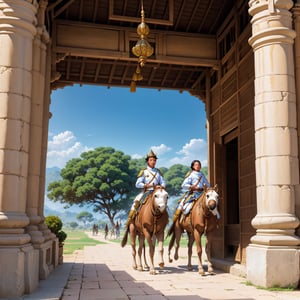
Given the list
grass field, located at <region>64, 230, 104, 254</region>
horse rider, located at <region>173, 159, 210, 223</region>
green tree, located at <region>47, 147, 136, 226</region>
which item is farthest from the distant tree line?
horse rider, located at <region>173, 159, 210, 223</region>

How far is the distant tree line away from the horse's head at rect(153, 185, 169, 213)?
1771 inches

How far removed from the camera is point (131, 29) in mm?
13234

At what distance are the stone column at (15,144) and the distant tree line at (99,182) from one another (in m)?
47.3

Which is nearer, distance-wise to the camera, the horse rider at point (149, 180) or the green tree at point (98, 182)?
the horse rider at point (149, 180)

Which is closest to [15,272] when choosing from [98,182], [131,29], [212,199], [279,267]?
[279,267]

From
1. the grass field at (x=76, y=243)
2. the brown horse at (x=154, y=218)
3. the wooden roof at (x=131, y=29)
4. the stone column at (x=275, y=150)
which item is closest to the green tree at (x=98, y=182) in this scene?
the grass field at (x=76, y=243)

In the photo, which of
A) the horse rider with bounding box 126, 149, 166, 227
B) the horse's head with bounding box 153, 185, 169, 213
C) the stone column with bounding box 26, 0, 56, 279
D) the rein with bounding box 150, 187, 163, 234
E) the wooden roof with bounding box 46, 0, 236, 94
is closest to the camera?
the stone column with bounding box 26, 0, 56, 279

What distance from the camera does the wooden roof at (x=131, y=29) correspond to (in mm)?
12562

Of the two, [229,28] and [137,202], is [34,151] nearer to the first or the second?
[137,202]

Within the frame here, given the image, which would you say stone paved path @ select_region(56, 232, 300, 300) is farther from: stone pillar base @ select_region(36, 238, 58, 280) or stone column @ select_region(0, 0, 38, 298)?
stone column @ select_region(0, 0, 38, 298)

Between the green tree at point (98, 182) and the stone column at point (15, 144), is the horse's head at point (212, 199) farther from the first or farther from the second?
the green tree at point (98, 182)

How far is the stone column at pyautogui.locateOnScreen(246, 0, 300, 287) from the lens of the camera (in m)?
7.86

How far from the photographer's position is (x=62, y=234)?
1422 cm

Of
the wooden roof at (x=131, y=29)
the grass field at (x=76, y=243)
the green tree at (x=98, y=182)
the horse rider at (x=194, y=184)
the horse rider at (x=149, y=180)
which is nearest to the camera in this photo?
the horse rider at (x=149, y=180)
